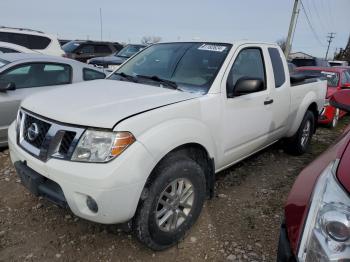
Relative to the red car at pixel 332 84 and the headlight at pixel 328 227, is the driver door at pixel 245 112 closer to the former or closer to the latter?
the headlight at pixel 328 227

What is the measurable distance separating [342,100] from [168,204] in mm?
1532

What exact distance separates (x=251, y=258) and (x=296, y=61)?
596 inches

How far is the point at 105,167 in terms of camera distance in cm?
211

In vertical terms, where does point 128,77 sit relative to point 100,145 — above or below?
above

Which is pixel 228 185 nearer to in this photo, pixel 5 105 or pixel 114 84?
pixel 114 84

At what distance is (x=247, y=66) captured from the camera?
3572mm

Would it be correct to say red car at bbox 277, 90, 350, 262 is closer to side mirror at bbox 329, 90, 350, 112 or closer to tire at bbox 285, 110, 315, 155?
side mirror at bbox 329, 90, 350, 112

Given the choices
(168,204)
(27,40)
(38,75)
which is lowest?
(168,204)

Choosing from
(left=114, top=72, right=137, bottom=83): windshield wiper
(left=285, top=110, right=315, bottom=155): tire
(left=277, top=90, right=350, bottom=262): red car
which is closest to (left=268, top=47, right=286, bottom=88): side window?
(left=285, top=110, right=315, bottom=155): tire

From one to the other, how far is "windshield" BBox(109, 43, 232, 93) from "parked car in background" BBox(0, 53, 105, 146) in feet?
6.21

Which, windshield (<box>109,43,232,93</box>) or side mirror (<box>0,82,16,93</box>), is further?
side mirror (<box>0,82,16,93</box>)

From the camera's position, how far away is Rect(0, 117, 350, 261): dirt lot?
8.73 feet

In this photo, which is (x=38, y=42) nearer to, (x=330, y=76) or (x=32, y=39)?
(x=32, y=39)

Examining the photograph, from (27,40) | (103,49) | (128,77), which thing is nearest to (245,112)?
(128,77)
